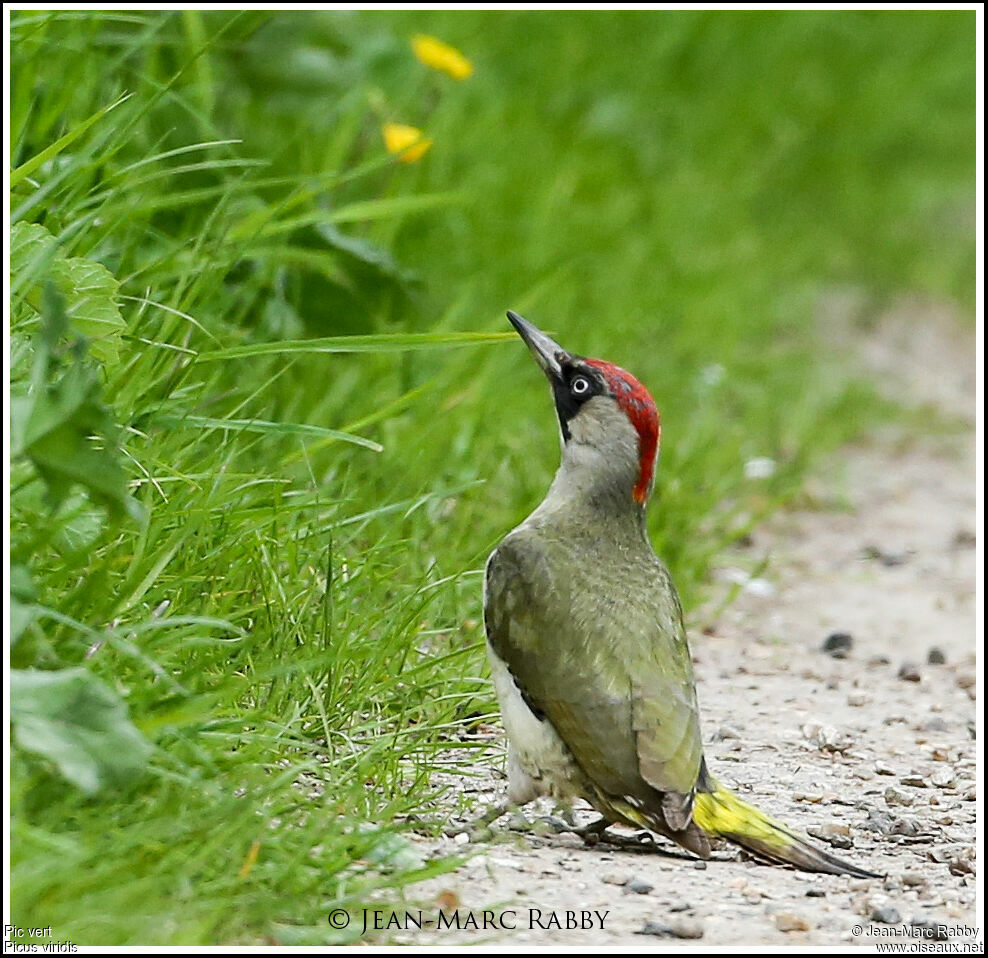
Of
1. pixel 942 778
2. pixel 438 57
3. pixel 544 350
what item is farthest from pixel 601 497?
pixel 438 57

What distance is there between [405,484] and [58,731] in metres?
2.11

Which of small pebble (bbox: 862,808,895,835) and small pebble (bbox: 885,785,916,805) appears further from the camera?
small pebble (bbox: 885,785,916,805)

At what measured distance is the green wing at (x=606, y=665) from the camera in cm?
360

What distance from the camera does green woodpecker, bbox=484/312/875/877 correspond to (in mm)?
3604

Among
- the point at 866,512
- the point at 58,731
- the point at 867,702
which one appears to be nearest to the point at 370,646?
the point at 58,731

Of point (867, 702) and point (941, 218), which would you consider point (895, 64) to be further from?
point (867, 702)

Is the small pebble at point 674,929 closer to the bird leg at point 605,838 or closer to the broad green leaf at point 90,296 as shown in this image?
the bird leg at point 605,838

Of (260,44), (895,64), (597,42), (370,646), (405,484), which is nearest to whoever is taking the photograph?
(370,646)

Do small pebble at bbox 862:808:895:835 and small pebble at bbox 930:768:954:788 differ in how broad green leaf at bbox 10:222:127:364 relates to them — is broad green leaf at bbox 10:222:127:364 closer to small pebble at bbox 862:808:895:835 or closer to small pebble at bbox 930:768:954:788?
small pebble at bbox 862:808:895:835

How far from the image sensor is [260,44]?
228 inches

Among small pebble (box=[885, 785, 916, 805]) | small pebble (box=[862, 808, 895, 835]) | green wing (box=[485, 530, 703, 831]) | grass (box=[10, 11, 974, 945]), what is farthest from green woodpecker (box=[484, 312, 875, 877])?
small pebble (box=[885, 785, 916, 805])

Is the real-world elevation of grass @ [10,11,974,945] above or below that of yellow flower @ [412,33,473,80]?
below

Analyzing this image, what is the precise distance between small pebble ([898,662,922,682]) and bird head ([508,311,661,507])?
156 cm

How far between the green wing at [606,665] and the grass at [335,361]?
252 mm
